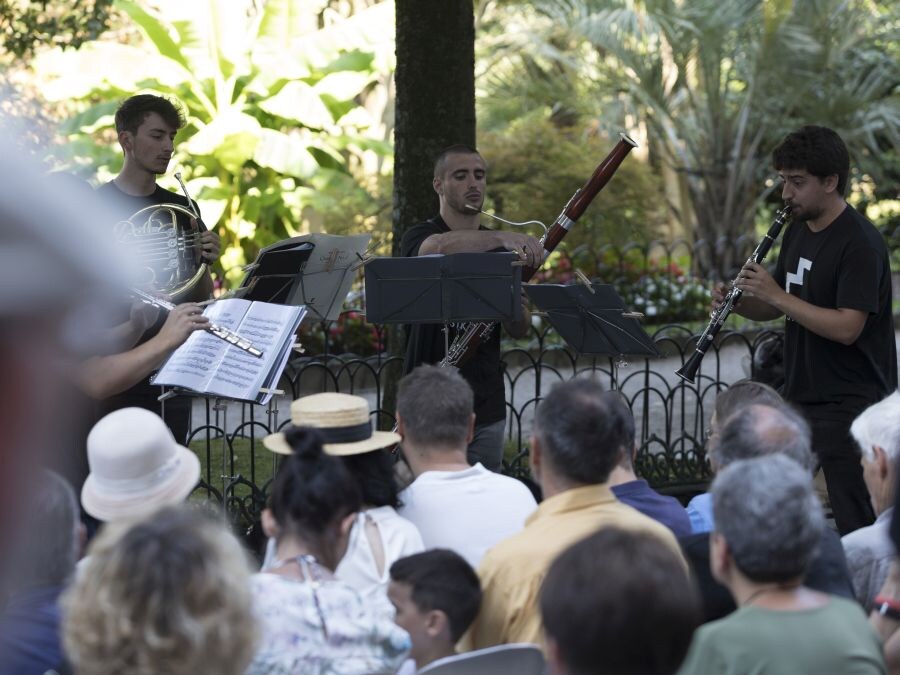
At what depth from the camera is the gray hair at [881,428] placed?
10.2 ft

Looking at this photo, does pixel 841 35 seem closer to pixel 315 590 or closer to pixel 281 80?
pixel 281 80

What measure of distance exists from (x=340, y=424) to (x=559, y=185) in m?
10.7

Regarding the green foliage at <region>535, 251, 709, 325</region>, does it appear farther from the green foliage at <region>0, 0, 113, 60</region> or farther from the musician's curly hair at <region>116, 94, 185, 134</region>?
the musician's curly hair at <region>116, 94, 185, 134</region>

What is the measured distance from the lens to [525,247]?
4.65 metres

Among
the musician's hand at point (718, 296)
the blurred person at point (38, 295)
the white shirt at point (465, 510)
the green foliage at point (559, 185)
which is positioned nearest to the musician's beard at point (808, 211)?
the musician's hand at point (718, 296)

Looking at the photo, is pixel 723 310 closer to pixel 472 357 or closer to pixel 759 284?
pixel 759 284

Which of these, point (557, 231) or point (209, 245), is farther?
point (557, 231)

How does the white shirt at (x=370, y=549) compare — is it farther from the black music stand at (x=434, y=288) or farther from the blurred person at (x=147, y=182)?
the blurred person at (x=147, y=182)

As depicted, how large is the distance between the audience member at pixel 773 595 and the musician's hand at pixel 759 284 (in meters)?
2.42

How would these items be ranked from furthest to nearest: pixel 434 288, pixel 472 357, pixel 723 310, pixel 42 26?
pixel 42 26
pixel 723 310
pixel 472 357
pixel 434 288

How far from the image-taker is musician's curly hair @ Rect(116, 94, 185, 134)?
4.71 m

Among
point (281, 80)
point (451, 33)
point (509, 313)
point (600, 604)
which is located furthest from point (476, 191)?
point (281, 80)

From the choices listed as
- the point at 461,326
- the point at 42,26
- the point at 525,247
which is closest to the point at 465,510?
the point at 525,247

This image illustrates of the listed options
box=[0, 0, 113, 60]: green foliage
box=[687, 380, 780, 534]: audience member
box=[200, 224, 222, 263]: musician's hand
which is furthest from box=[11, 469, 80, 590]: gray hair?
box=[0, 0, 113, 60]: green foliage
